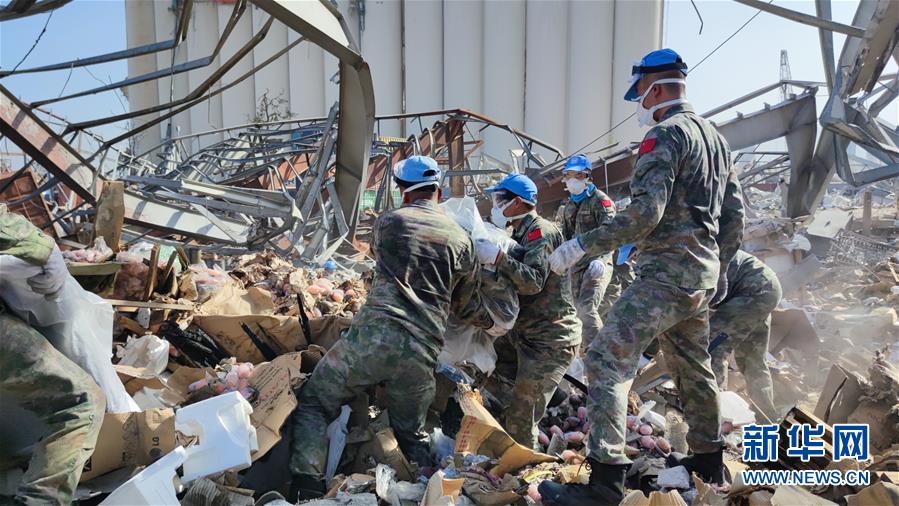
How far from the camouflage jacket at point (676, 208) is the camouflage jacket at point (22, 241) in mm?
2066

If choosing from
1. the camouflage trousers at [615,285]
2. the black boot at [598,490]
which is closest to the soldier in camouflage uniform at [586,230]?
the camouflage trousers at [615,285]

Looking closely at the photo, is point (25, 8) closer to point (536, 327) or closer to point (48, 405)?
point (48, 405)

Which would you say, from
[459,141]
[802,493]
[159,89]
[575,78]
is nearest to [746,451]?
[802,493]

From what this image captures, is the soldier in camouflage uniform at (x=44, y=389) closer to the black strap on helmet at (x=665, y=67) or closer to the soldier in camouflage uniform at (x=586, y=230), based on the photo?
the black strap on helmet at (x=665, y=67)

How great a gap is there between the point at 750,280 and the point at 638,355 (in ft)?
5.57

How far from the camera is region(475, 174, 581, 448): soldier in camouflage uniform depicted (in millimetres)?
3109

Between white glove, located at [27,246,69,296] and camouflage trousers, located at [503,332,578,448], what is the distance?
2.11 meters

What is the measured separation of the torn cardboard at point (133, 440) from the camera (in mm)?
2383

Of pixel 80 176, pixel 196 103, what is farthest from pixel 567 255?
pixel 80 176

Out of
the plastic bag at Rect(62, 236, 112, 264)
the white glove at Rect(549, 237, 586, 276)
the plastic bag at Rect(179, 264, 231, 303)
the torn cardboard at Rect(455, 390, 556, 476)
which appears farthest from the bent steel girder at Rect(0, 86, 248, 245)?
the white glove at Rect(549, 237, 586, 276)

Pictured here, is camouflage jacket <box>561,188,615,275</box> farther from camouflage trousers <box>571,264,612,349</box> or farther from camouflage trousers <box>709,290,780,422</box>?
camouflage trousers <box>709,290,780,422</box>

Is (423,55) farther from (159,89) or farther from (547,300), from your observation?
(547,300)

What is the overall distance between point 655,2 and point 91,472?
23952 millimetres

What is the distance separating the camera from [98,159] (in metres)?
6.27
